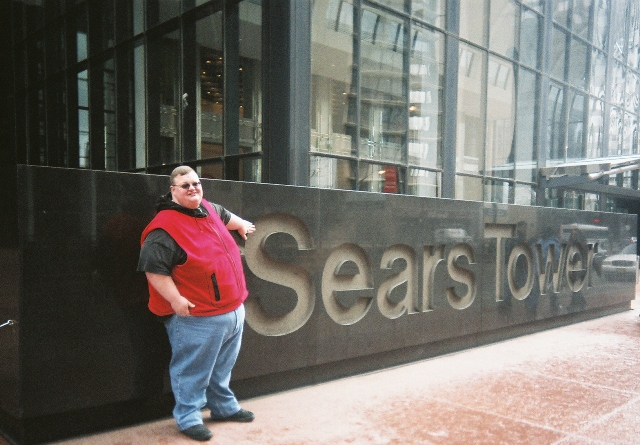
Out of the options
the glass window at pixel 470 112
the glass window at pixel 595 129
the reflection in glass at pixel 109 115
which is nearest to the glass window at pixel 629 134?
the glass window at pixel 595 129

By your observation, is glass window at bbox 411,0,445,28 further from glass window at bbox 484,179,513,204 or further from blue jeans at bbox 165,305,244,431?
blue jeans at bbox 165,305,244,431

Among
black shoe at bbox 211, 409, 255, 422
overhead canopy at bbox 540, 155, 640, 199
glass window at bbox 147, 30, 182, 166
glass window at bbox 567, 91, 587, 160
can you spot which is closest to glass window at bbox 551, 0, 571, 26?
glass window at bbox 567, 91, 587, 160

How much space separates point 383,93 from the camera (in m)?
11.0

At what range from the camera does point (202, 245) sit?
3.90 m

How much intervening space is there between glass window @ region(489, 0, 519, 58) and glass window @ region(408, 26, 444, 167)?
2787 millimetres

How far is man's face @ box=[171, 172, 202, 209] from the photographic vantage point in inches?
155

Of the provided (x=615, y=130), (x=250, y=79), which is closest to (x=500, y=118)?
(x=250, y=79)

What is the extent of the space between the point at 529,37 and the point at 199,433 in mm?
15304

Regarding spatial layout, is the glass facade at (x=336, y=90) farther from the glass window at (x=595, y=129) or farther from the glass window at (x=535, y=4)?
the glass window at (x=595, y=129)

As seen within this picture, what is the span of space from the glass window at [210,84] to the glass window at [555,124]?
10916mm

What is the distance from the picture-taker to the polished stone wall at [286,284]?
377cm

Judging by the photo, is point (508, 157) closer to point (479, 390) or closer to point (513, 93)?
point (513, 93)

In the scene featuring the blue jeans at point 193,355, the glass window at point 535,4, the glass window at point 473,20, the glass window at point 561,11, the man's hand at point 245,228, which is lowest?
the blue jeans at point 193,355

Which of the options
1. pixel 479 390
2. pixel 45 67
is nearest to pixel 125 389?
pixel 479 390
